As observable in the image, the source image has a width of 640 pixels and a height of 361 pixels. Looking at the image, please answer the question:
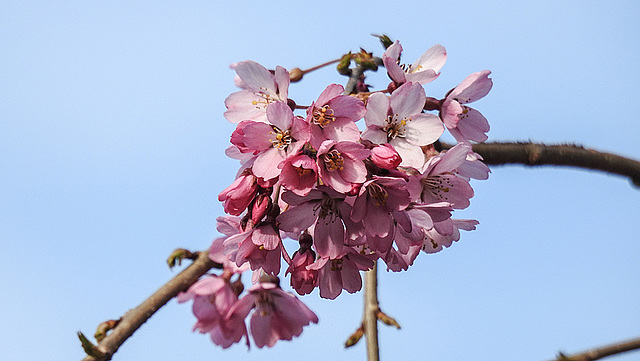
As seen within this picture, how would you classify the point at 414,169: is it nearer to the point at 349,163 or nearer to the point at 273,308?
the point at 349,163

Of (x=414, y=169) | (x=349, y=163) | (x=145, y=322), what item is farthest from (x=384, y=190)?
(x=145, y=322)

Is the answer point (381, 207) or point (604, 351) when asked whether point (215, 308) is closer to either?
point (381, 207)

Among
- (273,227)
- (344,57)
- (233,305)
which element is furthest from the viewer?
(344,57)

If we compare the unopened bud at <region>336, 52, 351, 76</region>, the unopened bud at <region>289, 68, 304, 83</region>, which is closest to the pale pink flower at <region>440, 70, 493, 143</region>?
the unopened bud at <region>289, 68, 304, 83</region>

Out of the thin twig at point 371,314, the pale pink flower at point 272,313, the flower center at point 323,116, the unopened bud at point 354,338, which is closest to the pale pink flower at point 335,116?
the flower center at point 323,116

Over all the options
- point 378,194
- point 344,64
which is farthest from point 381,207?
point 344,64

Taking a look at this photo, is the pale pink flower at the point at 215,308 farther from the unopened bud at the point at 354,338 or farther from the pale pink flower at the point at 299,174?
the pale pink flower at the point at 299,174
